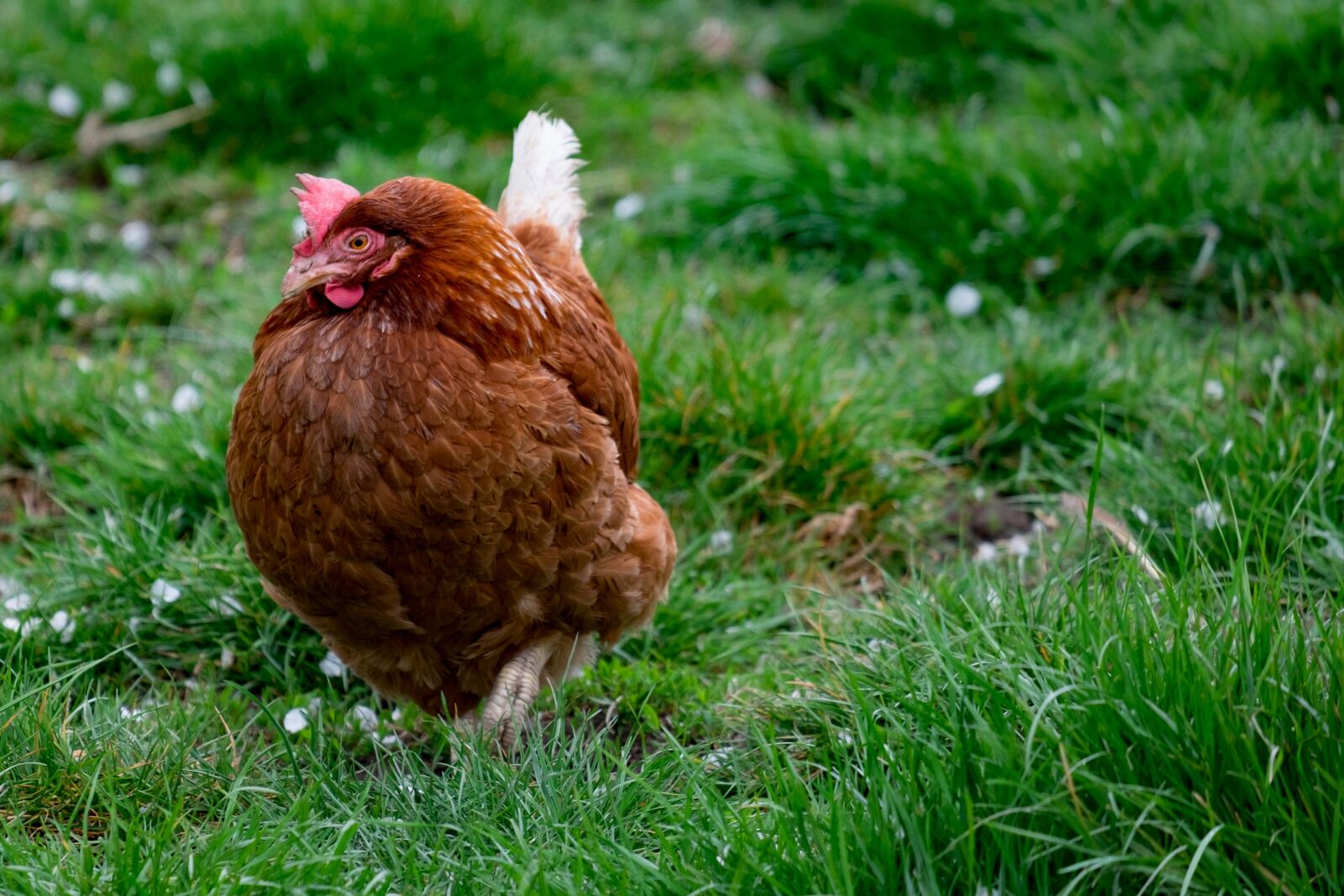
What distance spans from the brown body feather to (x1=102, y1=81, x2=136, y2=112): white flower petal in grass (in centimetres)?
342

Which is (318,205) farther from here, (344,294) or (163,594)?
(163,594)

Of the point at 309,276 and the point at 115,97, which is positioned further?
the point at 115,97

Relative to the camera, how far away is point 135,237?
5227 millimetres

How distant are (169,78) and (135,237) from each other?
0.96m

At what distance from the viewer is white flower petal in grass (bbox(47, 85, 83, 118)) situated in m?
5.77

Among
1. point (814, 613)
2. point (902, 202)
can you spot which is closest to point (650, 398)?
point (814, 613)

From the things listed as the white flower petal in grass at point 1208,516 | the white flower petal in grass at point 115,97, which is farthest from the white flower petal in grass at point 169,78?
the white flower petal in grass at point 1208,516

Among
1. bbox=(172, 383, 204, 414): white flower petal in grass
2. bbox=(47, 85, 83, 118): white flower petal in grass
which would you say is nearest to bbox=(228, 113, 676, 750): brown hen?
bbox=(172, 383, 204, 414): white flower petal in grass

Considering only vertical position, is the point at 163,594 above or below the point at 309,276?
below

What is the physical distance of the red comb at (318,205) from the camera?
109 inches

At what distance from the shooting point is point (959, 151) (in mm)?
5008

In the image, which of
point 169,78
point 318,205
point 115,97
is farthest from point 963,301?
point 115,97

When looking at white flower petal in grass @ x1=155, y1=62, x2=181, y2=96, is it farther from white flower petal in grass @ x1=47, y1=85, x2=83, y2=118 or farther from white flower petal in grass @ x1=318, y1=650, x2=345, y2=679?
white flower petal in grass @ x1=318, y1=650, x2=345, y2=679

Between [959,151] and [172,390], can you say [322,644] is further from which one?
[959,151]
